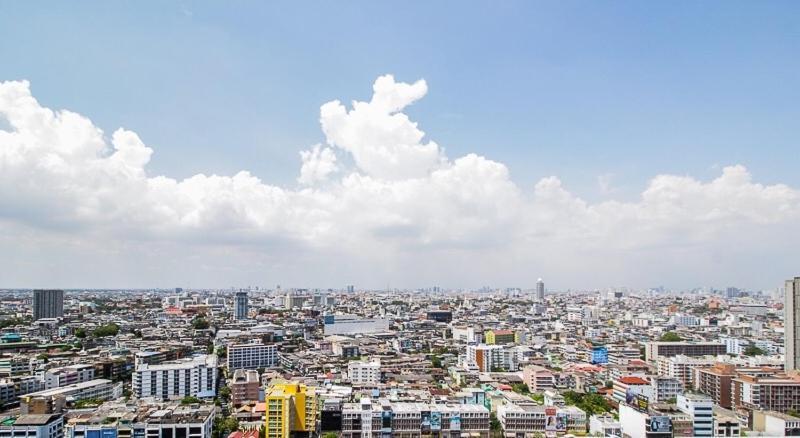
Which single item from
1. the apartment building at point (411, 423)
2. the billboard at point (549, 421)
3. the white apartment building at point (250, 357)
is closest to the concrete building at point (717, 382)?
the billboard at point (549, 421)

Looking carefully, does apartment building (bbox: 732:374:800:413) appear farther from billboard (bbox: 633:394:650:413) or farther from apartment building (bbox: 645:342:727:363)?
apartment building (bbox: 645:342:727:363)

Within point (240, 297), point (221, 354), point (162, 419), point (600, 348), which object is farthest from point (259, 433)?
point (240, 297)

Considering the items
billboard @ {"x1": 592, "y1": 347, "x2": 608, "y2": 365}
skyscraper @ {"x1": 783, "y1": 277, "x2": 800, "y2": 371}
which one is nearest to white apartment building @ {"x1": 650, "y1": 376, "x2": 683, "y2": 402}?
skyscraper @ {"x1": 783, "y1": 277, "x2": 800, "y2": 371}

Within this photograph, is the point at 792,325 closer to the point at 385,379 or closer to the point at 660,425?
the point at 660,425

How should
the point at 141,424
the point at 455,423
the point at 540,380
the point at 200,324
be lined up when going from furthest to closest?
the point at 200,324 < the point at 540,380 < the point at 455,423 < the point at 141,424

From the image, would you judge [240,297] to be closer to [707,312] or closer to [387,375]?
[387,375]

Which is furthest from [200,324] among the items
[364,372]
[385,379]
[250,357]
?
[385,379]
